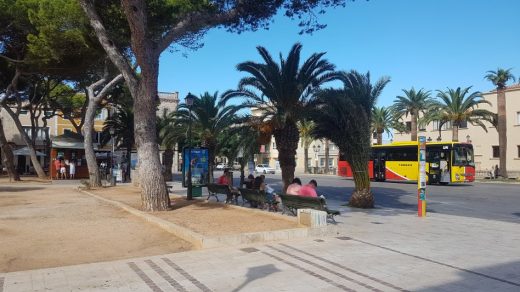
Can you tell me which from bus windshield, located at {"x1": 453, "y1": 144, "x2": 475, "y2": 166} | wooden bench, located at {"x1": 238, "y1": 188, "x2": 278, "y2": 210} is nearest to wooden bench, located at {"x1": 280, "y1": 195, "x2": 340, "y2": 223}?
wooden bench, located at {"x1": 238, "y1": 188, "x2": 278, "y2": 210}

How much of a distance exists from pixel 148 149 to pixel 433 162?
81.2 feet

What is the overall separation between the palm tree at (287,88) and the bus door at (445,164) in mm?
17371

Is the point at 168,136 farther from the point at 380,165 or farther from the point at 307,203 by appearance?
the point at 307,203

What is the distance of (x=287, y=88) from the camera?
1739 cm

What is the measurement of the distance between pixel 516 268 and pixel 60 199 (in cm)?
1637

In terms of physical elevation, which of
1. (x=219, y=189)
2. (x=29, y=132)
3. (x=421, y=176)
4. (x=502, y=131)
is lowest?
(x=219, y=189)

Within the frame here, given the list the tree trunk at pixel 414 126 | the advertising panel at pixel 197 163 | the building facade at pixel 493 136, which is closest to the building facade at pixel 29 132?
the tree trunk at pixel 414 126

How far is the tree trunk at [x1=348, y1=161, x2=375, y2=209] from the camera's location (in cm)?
1686

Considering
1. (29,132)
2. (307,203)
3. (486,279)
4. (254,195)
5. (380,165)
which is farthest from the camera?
(29,132)

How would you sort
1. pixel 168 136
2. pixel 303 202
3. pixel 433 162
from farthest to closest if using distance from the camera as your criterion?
pixel 168 136, pixel 433 162, pixel 303 202

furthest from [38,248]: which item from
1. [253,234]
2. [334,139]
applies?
[334,139]

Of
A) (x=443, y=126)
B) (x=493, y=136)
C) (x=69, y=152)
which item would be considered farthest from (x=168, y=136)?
(x=443, y=126)

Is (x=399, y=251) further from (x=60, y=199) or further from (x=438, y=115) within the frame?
(x=438, y=115)

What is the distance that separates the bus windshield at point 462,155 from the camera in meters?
32.2
